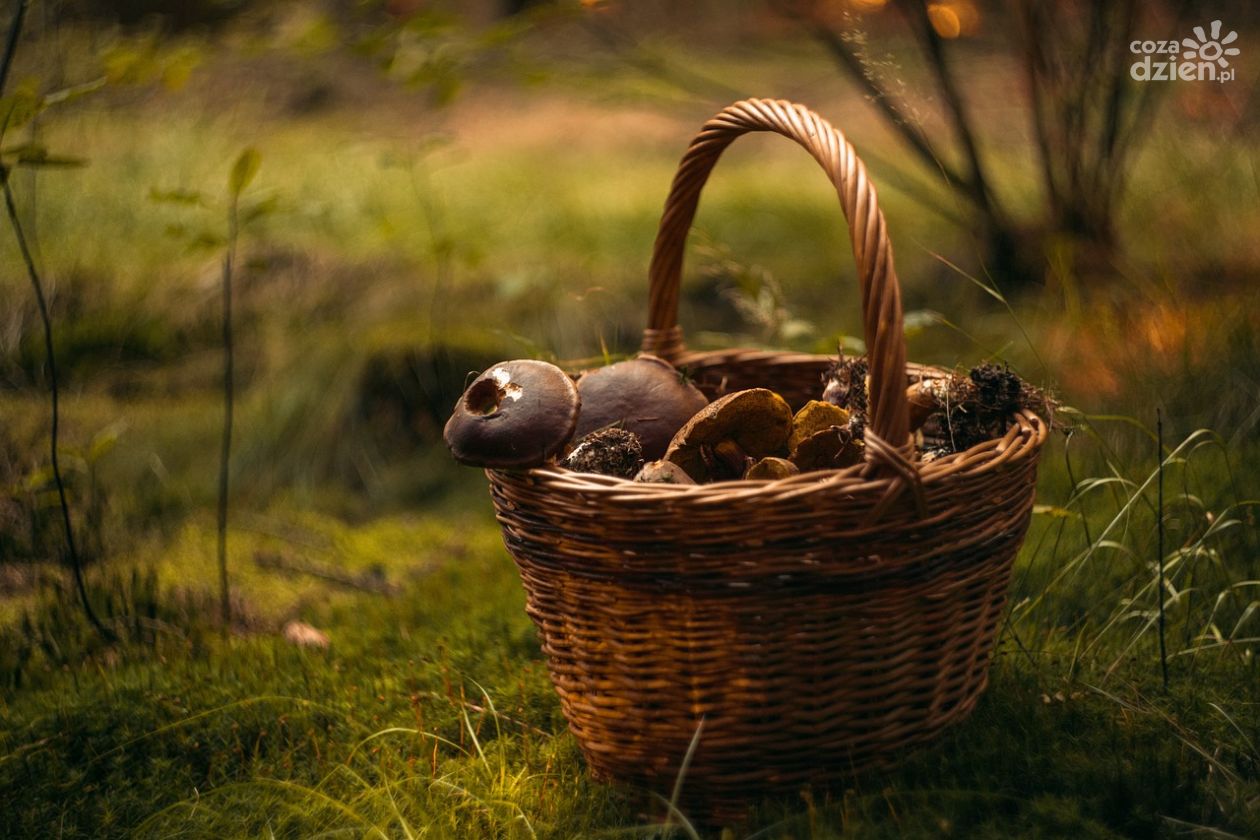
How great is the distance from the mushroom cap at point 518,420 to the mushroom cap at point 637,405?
21 centimetres

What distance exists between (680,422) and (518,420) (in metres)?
0.43

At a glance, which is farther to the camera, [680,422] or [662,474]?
[680,422]

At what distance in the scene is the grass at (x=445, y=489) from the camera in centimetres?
184

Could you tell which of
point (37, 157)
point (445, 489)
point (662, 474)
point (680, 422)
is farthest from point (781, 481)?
point (445, 489)

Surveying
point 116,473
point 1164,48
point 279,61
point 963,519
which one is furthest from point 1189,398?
point 279,61

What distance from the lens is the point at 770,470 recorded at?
1.82m

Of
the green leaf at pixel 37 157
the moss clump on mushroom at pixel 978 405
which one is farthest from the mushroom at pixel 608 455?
the green leaf at pixel 37 157

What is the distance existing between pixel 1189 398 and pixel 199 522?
3021 mm

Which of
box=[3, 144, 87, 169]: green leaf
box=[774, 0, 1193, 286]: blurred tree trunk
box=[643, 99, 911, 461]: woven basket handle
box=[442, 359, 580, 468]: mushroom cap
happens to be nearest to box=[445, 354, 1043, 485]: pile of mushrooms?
box=[442, 359, 580, 468]: mushroom cap

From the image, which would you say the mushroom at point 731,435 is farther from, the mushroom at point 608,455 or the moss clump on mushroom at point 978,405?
the moss clump on mushroom at point 978,405

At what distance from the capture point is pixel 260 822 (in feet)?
6.19

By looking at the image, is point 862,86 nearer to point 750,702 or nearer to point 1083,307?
point 1083,307

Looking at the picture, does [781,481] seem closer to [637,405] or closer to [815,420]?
[815,420]

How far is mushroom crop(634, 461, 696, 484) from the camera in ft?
6.00
